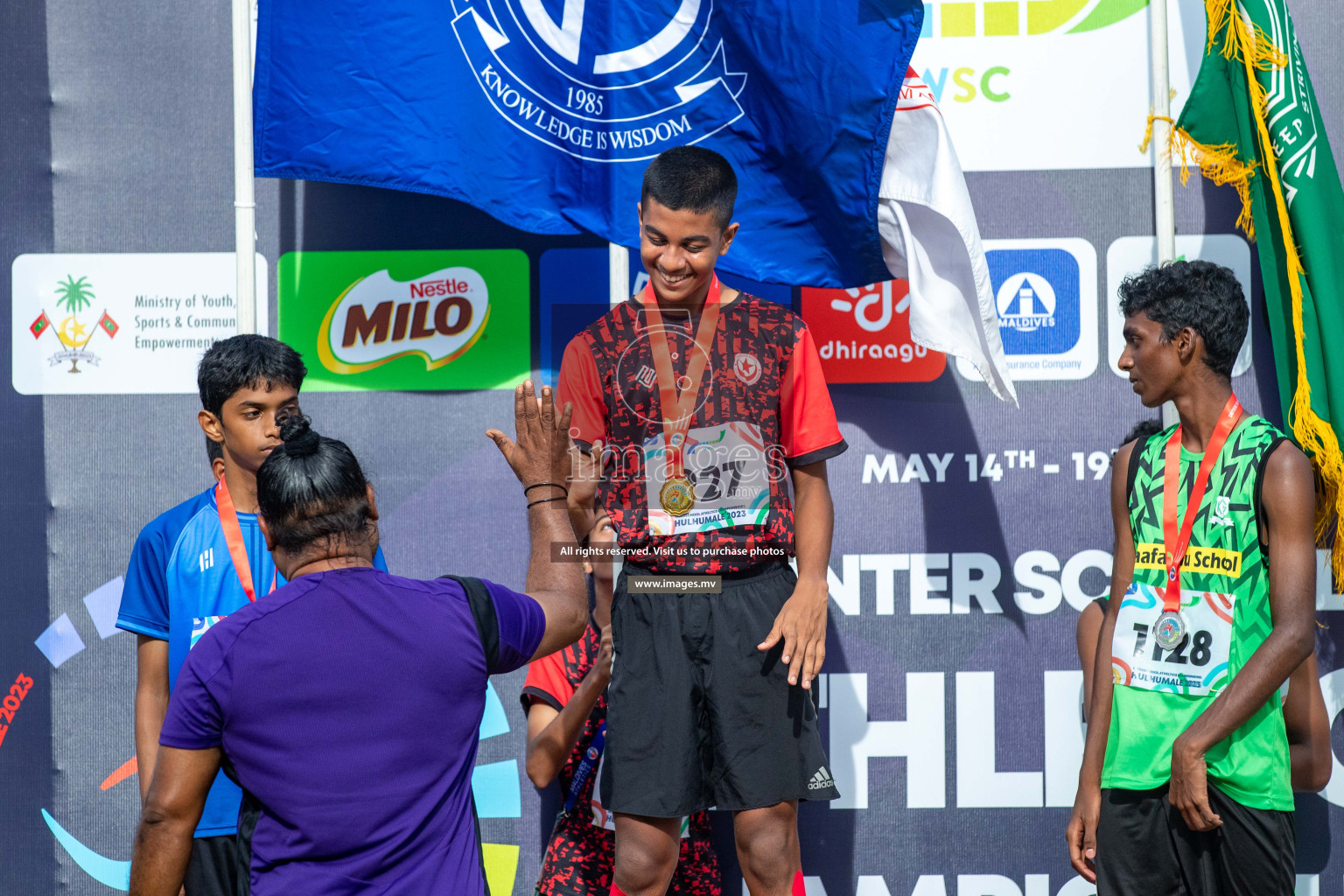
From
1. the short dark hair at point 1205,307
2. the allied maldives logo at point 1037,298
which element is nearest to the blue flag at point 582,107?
the allied maldives logo at point 1037,298

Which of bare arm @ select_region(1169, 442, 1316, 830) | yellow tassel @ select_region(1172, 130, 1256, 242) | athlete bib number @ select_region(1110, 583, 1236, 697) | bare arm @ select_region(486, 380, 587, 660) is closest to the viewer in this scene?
bare arm @ select_region(486, 380, 587, 660)

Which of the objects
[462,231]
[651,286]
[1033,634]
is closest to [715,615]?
[651,286]

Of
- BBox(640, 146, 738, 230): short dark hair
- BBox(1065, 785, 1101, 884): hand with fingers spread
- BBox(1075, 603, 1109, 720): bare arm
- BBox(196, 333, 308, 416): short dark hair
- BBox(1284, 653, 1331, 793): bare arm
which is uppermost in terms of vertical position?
BBox(640, 146, 738, 230): short dark hair

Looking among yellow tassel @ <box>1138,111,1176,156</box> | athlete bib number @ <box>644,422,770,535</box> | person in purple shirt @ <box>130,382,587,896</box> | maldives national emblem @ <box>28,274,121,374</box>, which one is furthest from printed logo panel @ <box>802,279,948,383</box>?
maldives national emblem @ <box>28,274,121,374</box>

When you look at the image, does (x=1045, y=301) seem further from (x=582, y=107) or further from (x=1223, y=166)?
(x=582, y=107)

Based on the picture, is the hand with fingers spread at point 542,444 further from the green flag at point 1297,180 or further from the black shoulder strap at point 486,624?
the green flag at point 1297,180

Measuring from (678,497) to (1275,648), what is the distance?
4.23 feet

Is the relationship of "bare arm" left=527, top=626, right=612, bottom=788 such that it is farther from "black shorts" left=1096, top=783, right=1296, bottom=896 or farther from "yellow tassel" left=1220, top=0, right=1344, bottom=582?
"yellow tassel" left=1220, top=0, right=1344, bottom=582

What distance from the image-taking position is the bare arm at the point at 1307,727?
9.14 feet

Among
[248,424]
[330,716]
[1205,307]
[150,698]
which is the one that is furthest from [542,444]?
[1205,307]

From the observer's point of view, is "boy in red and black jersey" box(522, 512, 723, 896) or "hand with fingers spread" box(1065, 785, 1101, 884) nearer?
"hand with fingers spread" box(1065, 785, 1101, 884)

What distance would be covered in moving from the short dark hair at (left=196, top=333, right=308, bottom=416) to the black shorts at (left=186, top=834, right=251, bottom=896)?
888 mm

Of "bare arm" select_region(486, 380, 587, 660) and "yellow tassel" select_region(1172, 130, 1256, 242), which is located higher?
"yellow tassel" select_region(1172, 130, 1256, 242)

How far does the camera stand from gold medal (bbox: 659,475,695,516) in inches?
95.0
